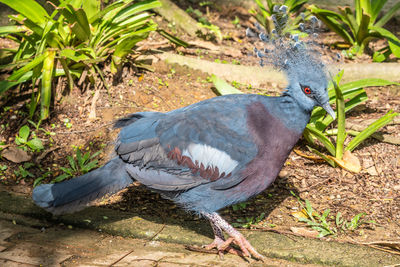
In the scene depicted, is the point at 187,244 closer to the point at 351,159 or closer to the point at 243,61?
the point at 351,159

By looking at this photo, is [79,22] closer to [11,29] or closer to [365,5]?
[11,29]

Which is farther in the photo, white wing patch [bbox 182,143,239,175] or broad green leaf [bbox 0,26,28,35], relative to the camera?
broad green leaf [bbox 0,26,28,35]

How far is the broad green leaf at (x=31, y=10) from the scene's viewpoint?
400 cm

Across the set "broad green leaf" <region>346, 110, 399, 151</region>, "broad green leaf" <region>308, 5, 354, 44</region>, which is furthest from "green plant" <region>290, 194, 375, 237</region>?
"broad green leaf" <region>308, 5, 354, 44</region>

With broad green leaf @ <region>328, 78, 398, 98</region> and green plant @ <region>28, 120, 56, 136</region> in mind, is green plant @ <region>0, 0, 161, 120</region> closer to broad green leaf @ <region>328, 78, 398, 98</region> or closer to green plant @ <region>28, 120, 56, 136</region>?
green plant @ <region>28, 120, 56, 136</region>

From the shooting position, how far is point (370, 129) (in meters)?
3.87

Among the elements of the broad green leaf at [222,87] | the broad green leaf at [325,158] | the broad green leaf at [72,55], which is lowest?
the broad green leaf at [325,158]

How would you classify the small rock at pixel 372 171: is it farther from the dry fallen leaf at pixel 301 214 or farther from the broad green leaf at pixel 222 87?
the broad green leaf at pixel 222 87

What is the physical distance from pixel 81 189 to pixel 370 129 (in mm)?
2464

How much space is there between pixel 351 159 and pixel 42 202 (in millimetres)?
2617

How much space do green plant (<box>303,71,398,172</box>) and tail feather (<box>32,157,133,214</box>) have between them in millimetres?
1670

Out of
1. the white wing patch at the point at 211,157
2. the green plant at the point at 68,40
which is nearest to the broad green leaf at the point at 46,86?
the green plant at the point at 68,40

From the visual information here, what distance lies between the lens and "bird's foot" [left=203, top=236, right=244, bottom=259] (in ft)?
9.91

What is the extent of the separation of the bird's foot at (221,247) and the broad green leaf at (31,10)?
8.62 feet
